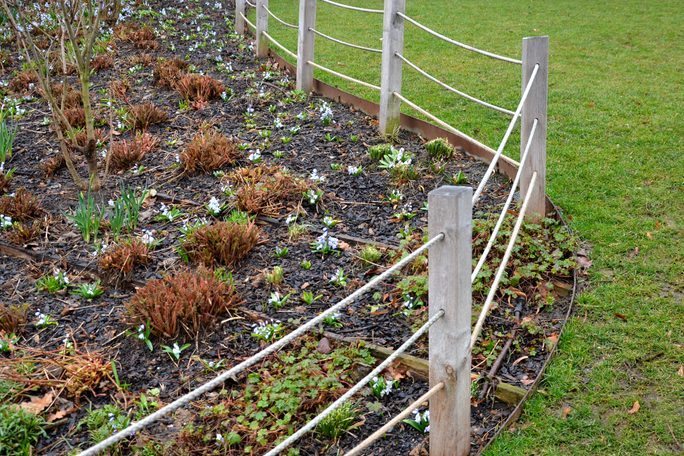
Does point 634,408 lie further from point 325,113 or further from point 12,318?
point 325,113

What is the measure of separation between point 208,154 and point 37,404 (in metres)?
2.77

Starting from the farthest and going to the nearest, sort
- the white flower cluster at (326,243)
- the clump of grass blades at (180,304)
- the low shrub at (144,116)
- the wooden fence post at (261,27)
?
1. the wooden fence post at (261,27)
2. the low shrub at (144,116)
3. the white flower cluster at (326,243)
4. the clump of grass blades at (180,304)

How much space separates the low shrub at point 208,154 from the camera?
18.5ft

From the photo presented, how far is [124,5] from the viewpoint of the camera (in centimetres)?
1130

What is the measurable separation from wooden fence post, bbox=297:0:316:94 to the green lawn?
0.57 m

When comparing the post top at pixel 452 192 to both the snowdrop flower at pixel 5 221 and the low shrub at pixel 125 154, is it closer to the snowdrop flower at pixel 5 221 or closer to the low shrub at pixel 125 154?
the snowdrop flower at pixel 5 221

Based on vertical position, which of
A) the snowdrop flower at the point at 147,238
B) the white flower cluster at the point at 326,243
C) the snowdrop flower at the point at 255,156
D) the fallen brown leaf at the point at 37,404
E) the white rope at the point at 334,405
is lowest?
the fallen brown leaf at the point at 37,404

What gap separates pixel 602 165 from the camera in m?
5.53

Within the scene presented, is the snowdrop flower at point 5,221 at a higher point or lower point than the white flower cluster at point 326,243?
lower

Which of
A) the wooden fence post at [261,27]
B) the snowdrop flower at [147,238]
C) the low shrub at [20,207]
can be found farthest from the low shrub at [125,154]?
the wooden fence post at [261,27]

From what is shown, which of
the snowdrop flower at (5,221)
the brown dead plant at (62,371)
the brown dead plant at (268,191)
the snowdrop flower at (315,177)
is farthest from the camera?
the snowdrop flower at (315,177)

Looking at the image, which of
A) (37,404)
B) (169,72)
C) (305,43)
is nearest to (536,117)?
(37,404)

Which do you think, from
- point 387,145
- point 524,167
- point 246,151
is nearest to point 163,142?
point 246,151

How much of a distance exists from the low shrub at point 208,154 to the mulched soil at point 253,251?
0.10 m
